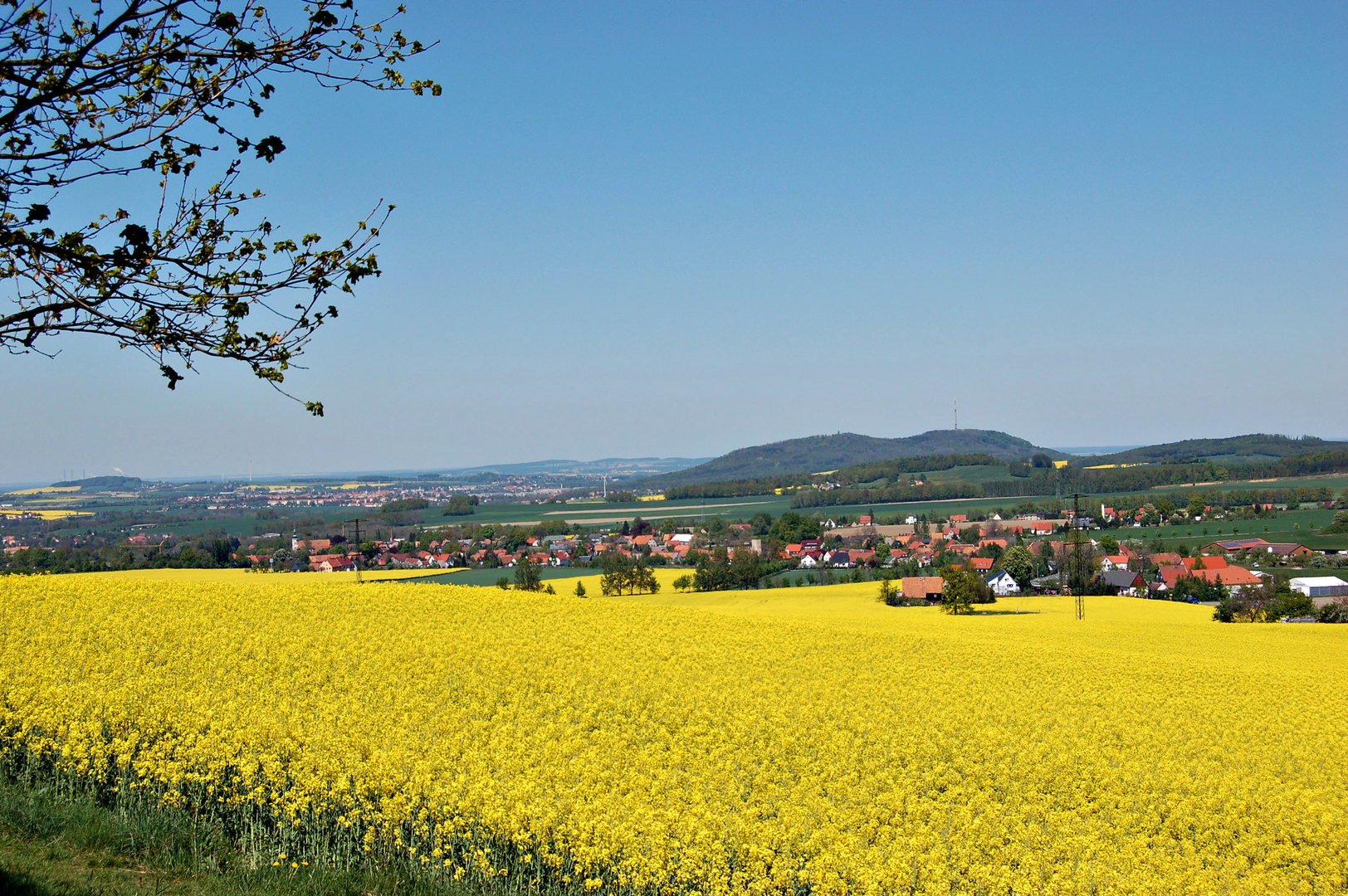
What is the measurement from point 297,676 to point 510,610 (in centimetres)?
1171

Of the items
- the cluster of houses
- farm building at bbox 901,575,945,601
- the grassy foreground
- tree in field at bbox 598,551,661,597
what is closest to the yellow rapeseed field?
the grassy foreground

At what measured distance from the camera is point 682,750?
39.6ft

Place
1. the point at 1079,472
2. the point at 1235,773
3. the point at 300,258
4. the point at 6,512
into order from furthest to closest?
the point at 1079,472 < the point at 6,512 < the point at 1235,773 < the point at 300,258

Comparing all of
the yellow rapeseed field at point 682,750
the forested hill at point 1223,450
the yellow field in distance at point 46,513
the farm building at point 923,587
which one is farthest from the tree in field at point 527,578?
the forested hill at point 1223,450

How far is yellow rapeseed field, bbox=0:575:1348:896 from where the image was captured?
8.89m

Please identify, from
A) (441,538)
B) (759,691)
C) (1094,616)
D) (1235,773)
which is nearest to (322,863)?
(759,691)

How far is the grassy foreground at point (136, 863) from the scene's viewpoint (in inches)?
297

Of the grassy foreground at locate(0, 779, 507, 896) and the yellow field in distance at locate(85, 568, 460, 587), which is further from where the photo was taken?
the yellow field in distance at locate(85, 568, 460, 587)

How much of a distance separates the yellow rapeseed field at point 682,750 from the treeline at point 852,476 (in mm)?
147035

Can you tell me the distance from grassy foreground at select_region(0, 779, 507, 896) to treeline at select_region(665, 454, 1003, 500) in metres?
160

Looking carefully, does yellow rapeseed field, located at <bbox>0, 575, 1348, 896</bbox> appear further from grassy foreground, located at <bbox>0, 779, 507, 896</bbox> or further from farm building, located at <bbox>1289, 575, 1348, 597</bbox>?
farm building, located at <bbox>1289, 575, 1348, 597</bbox>

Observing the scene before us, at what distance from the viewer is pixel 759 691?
55.1 feet

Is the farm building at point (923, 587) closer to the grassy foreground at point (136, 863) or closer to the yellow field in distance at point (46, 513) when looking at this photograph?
the grassy foreground at point (136, 863)

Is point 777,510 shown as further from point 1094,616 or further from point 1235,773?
point 1235,773
